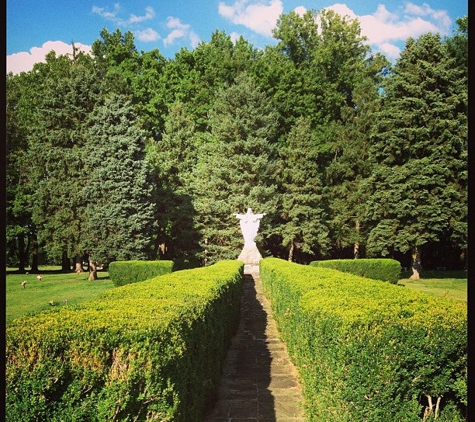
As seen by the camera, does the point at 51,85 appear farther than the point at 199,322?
Yes

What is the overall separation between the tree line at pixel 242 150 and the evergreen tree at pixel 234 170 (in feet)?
0.37

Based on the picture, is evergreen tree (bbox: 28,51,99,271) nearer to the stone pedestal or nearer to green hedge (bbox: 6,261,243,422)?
the stone pedestal

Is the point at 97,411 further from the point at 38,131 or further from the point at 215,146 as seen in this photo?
the point at 215,146

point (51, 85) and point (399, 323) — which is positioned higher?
point (51, 85)

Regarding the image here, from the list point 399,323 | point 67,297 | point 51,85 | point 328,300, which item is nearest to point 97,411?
point 399,323

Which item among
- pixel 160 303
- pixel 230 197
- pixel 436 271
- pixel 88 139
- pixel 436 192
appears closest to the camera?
pixel 160 303


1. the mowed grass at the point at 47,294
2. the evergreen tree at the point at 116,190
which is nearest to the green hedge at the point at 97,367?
the mowed grass at the point at 47,294

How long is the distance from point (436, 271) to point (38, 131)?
24.4 meters

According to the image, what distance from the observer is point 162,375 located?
312 centimetres

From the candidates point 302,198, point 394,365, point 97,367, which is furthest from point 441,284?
point 97,367

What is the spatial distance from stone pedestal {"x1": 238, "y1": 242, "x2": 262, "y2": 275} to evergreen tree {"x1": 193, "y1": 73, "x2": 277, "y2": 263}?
475 centimetres

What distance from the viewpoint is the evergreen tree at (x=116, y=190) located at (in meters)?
23.1

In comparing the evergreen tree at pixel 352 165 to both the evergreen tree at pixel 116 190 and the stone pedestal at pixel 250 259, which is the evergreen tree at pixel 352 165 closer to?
the stone pedestal at pixel 250 259

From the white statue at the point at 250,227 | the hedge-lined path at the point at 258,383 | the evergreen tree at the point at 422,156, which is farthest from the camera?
the white statue at the point at 250,227
